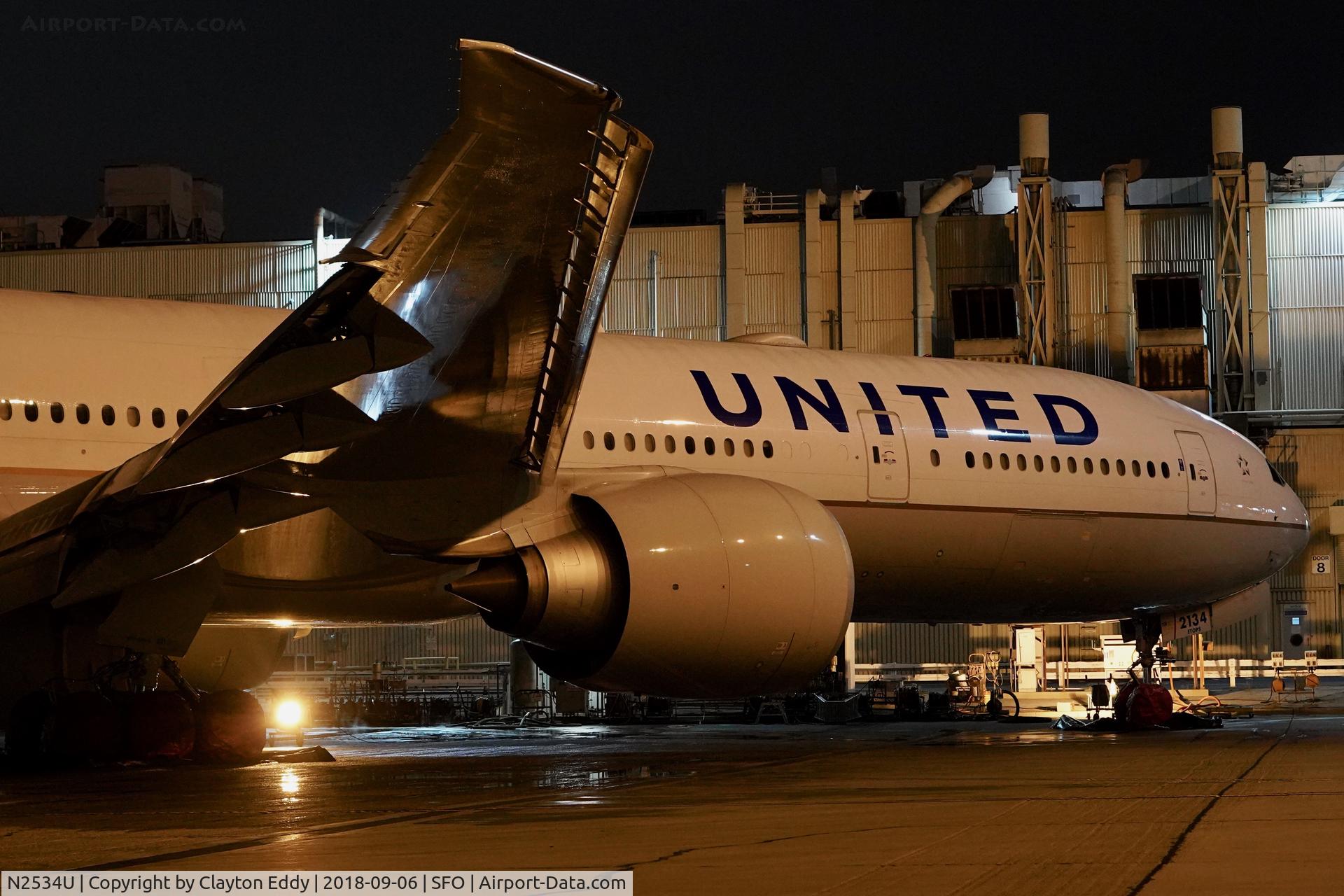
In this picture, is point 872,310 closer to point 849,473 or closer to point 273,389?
point 849,473

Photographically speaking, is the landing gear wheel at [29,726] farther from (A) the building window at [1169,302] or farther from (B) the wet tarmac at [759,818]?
(A) the building window at [1169,302]

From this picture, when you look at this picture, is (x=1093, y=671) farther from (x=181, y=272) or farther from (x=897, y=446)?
(x=181, y=272)

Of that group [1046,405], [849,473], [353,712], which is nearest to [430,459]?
[849,473]

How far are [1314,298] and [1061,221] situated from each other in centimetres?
555

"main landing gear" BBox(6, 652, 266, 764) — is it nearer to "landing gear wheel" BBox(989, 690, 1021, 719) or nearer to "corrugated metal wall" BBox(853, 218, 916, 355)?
"landing gear wheel" BBox(989, 690, 1021, 719)

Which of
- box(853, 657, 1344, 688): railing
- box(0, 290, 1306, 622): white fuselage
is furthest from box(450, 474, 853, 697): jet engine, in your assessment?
box(853, 657, 1344, 688): railing

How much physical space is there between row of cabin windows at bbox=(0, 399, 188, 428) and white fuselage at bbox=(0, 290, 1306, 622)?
0.5 inches

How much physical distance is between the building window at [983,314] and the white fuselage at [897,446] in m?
15.5

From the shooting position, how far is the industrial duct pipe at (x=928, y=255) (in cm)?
3362

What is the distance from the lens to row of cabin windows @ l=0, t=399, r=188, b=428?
11609 mm

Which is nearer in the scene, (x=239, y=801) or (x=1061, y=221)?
(x=239, y=801)

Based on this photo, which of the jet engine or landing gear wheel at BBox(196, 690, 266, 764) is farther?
landing gear wheel at BBox(196, 690, 266, 764)

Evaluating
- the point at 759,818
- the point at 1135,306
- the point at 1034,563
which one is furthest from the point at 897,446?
the point at 1135,306

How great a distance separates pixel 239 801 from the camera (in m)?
8.70
